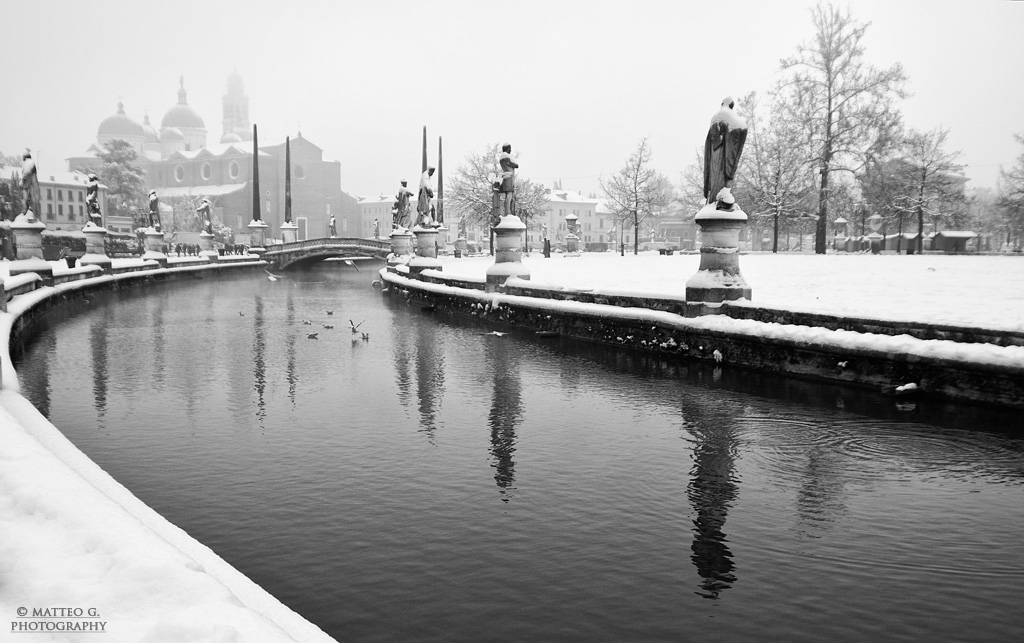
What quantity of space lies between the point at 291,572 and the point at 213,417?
4444mm

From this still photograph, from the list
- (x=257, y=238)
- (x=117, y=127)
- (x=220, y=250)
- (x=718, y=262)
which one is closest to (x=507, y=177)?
(x=718, y=262)

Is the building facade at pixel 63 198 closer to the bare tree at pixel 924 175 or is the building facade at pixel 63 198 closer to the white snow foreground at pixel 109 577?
the bare tree at pixel 924 175

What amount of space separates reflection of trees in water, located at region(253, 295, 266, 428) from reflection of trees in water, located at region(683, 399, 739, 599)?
14.8ft

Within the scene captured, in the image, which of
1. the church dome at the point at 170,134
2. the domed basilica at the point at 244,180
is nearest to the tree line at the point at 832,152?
the domed basilica at the point at 244,180

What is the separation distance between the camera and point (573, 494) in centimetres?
598

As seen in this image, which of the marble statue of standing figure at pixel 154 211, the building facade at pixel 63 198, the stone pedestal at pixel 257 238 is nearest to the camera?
the marble statue of standing figure at pixel 154 211

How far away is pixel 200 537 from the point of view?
5.00 meters

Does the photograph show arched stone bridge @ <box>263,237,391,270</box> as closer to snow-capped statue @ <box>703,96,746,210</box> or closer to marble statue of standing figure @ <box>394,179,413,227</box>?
marble statue of standing figure @ <box>394,179,413,227</box>

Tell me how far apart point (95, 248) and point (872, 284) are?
27.7 meters

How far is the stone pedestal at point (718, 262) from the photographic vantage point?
41.8ft

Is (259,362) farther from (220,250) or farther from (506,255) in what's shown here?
(220,250)

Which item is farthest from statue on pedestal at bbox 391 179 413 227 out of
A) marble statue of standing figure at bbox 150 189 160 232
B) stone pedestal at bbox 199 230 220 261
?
stone pedestal at bbox 199 230 220 261

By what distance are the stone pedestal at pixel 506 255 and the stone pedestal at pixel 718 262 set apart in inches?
285

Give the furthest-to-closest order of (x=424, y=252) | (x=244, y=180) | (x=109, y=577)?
1. (x=244, y=180)
2. (x=424, y=252)
3. (x=109, y=577)
